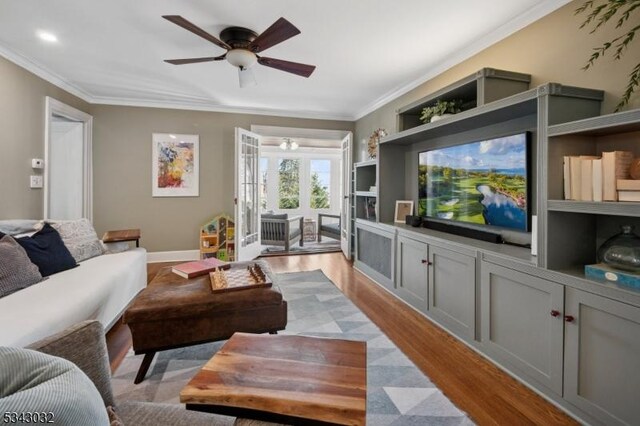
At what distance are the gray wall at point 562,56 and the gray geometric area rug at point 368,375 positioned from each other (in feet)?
6.59

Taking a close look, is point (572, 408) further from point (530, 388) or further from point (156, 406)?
point (156, 406)

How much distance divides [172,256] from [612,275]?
525cm

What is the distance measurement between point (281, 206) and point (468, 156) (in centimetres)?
658

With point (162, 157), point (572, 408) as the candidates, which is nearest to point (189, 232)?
point (162, 157)

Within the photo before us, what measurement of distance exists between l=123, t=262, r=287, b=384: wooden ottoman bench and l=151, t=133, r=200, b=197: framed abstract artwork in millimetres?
3202

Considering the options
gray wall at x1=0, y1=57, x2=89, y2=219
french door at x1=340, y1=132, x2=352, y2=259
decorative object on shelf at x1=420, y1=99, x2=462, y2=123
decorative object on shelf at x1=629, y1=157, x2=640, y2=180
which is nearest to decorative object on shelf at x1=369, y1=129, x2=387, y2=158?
french door at x1=340, y1=132, x2=352, y2=259

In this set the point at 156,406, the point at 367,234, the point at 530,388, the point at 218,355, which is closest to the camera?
the point at 156,406

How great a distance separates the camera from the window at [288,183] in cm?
899

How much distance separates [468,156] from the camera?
289 cm

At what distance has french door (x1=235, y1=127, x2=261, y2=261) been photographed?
4.93m

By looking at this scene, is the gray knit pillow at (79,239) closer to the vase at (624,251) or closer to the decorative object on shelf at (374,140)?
the decorative object on shelf at (374,140)

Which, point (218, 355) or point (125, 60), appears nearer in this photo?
point (218, 355)

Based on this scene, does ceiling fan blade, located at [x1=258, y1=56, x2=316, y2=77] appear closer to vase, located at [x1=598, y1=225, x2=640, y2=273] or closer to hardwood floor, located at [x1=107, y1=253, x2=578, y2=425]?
hardwood floor, located at [x1=107, y1=253, x2=578, y2=425]

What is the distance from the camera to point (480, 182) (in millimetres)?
2756
